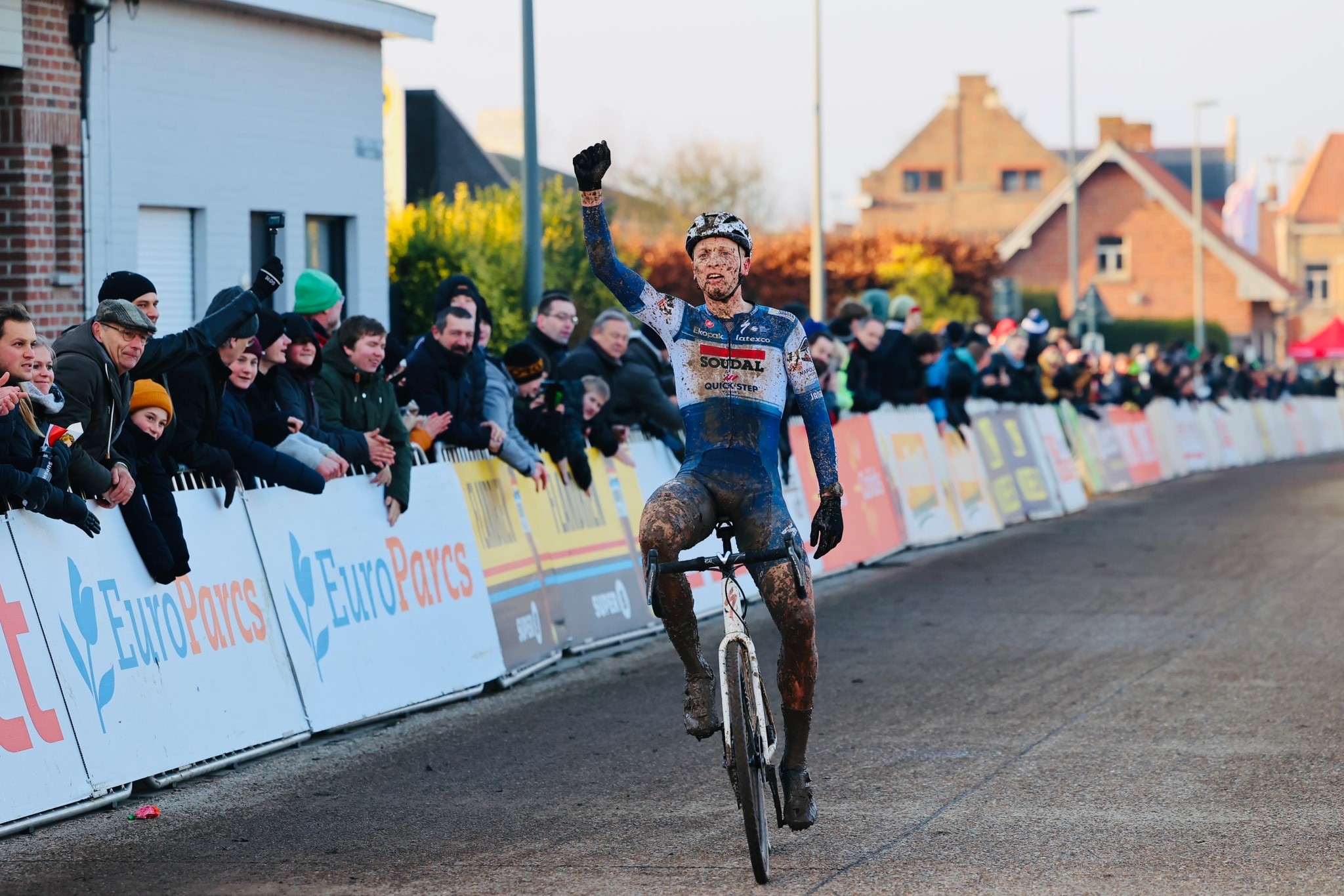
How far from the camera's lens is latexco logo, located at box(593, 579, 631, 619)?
12.2m

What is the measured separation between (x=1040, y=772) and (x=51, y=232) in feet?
37.3

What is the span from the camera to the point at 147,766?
7.84 m

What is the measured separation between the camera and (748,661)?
631cm

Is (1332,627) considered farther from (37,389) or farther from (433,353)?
(37,389)

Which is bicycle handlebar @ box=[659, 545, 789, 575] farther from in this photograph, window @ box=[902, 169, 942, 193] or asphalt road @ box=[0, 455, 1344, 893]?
window @ box=[902, 169, 942, 193]

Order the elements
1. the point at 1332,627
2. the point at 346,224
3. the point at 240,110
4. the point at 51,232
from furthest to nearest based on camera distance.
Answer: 1. the point at 346,224
2. the point at 240,110
3. the point at 51,232
4. the point at 1332,627

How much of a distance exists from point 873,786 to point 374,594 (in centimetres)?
320

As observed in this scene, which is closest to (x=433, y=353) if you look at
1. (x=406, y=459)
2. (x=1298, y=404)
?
(x=406, y=459)

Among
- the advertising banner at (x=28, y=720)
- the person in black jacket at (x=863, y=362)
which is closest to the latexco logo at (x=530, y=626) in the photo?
the advertising banner at (x=28, y=720)

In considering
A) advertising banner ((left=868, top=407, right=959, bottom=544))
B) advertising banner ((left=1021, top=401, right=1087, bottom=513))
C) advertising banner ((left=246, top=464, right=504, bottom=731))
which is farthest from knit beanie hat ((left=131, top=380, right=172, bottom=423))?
advertising banner ((left=1021, top=401, right=1087, bottom=513))

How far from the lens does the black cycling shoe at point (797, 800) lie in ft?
21.5

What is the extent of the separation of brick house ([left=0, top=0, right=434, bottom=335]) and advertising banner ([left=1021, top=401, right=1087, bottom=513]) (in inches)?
314

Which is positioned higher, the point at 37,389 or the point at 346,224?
the point at 346,224

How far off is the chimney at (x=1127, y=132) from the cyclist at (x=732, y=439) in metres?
84.1
